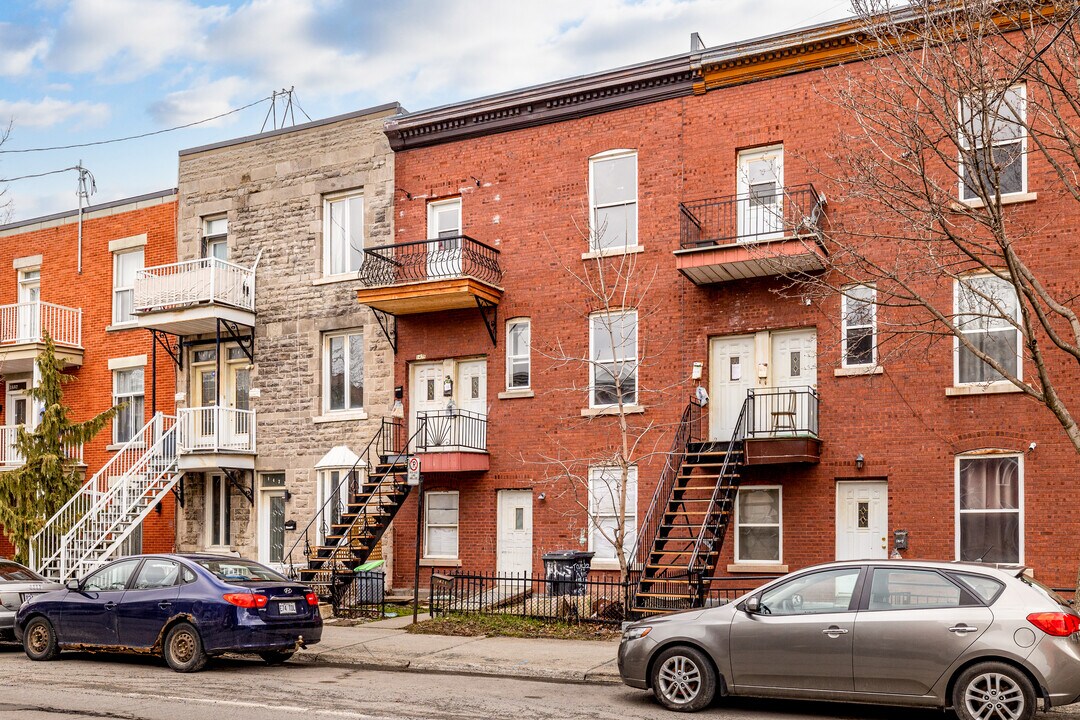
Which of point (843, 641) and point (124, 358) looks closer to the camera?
point (843, 641)

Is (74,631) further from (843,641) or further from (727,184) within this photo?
(727,184)

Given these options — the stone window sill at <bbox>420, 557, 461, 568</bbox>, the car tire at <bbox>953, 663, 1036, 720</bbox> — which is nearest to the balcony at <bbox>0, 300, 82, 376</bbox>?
the stone window sill at <bbox>420, 557, 461, 568</bbox>

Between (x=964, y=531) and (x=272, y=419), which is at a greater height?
(x=272, y=419)

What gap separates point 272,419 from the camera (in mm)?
24828

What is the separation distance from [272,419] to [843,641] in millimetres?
17315

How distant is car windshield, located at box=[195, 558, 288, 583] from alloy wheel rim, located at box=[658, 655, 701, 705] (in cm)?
570

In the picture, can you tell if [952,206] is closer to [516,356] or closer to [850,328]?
[850,328]

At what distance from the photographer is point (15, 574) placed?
57.3 ft

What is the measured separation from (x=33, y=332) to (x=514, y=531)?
14.5 m

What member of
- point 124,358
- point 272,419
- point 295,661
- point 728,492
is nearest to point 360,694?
point 295,661

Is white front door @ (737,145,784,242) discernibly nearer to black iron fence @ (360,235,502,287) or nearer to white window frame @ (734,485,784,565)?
white window frame @ (734,485,784,565)

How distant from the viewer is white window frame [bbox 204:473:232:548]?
25391 millimetres

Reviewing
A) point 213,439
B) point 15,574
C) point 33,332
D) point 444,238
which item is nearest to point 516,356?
point 444,238

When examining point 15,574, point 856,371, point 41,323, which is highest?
point 41,323
